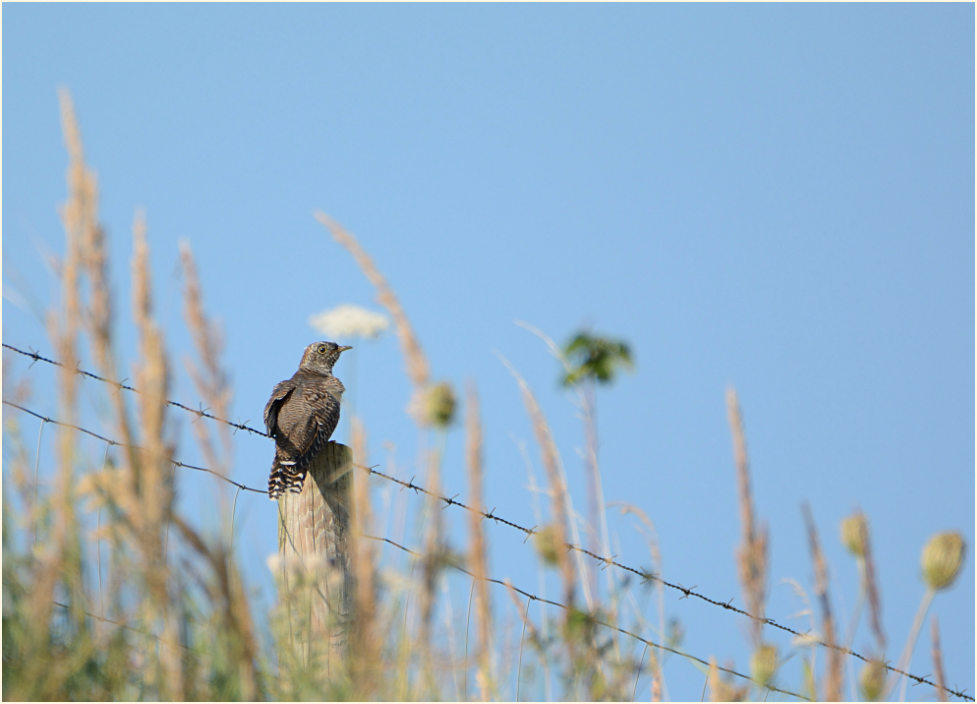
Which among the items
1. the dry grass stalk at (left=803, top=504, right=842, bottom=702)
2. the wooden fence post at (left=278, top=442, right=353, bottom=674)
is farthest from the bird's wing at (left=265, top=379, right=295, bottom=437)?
the dry grass stalk at (left=803, top=504, right=842, bottom=702)

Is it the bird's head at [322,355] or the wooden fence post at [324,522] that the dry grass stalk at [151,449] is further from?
the bird's head at [322,355]

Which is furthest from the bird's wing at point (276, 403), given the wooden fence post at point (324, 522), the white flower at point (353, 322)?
the white flower at point (353, 322)

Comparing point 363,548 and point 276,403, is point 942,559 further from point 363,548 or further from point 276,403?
point 276,403

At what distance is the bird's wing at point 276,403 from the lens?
5.76m

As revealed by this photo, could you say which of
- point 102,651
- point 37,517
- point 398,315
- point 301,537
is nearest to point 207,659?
point 102,651

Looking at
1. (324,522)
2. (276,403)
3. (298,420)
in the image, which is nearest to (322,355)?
(276,403)

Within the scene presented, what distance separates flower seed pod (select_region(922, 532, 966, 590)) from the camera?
164 cm

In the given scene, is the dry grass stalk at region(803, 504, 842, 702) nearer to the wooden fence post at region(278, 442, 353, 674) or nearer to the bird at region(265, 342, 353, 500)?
the wooden fence post at region(278, 442, 353, 674)

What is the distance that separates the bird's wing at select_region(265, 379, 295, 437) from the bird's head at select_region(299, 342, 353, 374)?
1.72 m

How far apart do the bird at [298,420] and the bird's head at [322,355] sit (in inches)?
32.4

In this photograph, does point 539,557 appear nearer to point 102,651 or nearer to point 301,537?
point 102,651

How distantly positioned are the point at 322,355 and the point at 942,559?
262 inches

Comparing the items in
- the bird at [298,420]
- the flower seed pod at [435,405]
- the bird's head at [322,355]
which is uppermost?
the bird's head at [322,355]

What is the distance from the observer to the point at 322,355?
314 inches
